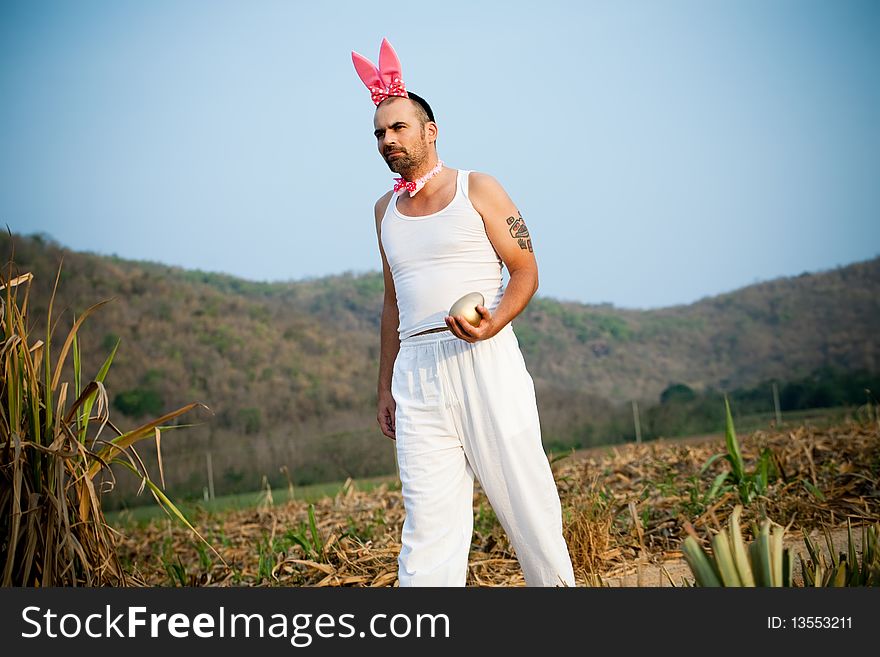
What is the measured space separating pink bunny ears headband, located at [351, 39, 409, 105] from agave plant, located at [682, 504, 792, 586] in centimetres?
204

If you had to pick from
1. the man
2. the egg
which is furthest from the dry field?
the egg

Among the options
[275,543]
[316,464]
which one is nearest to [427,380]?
[275,543]

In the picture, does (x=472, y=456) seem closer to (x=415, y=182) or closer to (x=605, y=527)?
(x=415, y=182)

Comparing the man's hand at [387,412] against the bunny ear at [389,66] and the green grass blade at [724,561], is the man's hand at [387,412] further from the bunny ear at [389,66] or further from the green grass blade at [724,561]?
the green grass blade at [724,561]

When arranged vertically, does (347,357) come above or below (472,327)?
above

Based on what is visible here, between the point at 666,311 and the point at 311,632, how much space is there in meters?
35.4

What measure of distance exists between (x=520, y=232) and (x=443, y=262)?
287mm

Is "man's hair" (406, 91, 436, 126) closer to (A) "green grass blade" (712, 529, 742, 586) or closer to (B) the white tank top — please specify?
(B) the white tank top

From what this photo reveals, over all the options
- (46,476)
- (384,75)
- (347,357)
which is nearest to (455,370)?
(384,75)

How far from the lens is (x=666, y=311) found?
36.2m

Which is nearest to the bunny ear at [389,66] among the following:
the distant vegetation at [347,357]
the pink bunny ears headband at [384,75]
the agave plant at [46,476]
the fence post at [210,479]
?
the pink bunny ears headband at [384,75]

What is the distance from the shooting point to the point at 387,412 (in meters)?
3.47

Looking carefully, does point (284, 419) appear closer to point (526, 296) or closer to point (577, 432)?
point (577, 432)

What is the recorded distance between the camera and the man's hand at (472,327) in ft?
9.39
